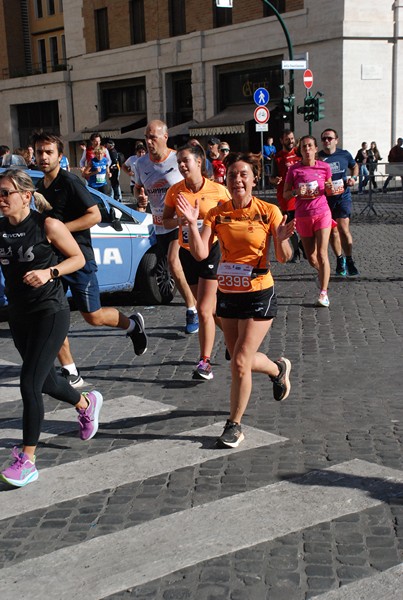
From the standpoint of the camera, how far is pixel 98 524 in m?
4.16

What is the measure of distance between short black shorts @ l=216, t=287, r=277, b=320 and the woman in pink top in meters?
4.41

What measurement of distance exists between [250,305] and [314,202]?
4.70 meters

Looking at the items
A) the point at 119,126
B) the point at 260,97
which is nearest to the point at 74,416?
the point at 260,97

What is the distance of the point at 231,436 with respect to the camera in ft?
16.9

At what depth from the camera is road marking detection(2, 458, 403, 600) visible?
3.59 m

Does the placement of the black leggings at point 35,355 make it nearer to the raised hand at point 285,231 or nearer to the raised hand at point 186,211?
the raised hand at point 186,211

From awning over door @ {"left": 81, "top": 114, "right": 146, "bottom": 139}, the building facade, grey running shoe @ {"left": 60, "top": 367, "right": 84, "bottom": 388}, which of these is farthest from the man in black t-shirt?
awning over door @ {"left": 81, "top": 114, "right": 146, "bottom": 139}

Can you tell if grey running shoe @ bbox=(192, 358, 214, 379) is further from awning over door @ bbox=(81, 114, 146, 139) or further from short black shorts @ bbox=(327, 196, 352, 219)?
awning over door @ bbox=(81, 114, 146, 139)

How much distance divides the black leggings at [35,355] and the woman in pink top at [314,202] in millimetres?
5137

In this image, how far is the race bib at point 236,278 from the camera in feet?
17.3

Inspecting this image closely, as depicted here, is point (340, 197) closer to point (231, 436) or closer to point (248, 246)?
point (248, 246)

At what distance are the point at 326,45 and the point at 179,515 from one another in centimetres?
2985

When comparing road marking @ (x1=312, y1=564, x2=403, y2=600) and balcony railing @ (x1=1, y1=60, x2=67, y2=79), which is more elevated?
balcony railing @ (x1=1, y1=60, x2=67, y2=79)

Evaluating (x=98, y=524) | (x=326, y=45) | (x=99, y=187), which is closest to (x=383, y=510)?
(x=98, y=524)
